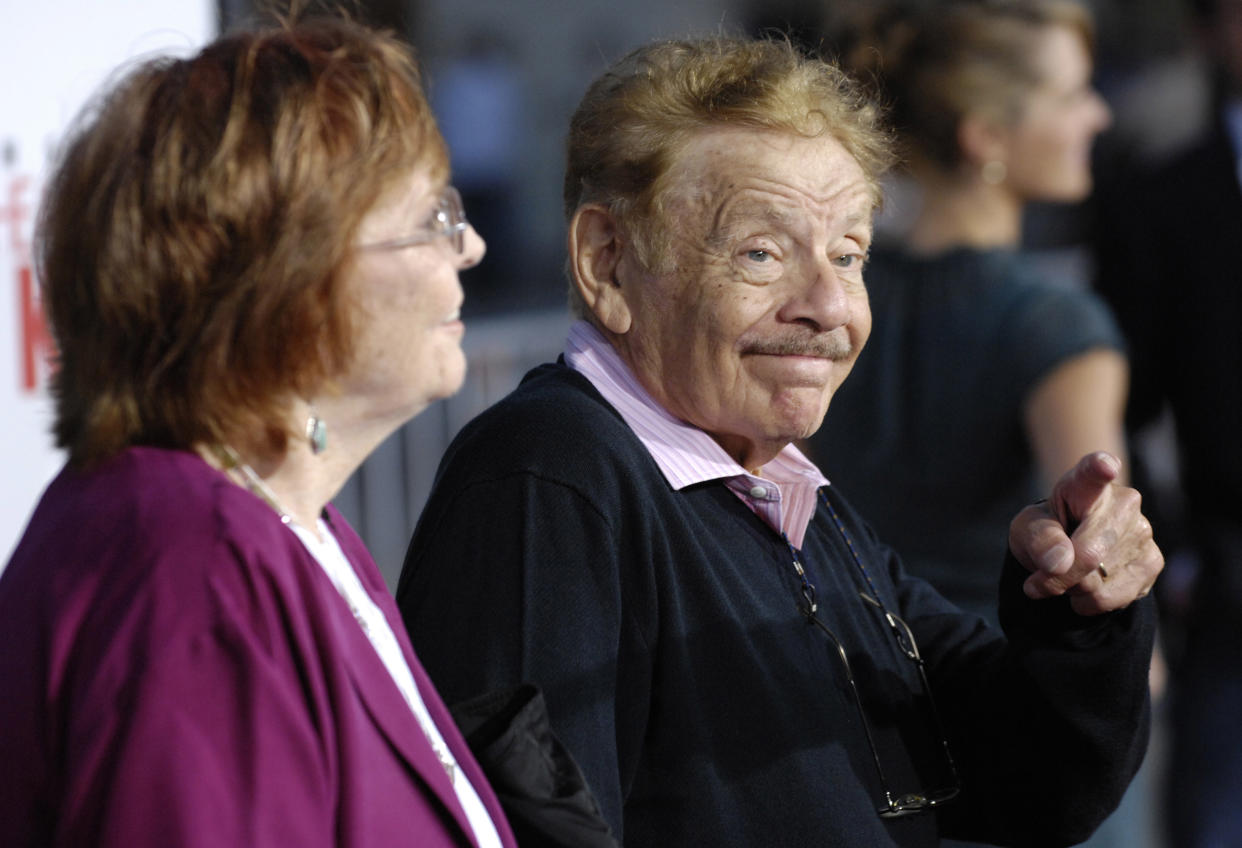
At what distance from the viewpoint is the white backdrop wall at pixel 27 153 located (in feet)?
9.29

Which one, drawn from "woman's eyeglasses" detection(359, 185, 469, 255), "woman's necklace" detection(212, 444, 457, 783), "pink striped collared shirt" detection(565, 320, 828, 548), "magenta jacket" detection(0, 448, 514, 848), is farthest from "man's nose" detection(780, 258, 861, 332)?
"magenta jacket" detection(0, 448, 514, 848)

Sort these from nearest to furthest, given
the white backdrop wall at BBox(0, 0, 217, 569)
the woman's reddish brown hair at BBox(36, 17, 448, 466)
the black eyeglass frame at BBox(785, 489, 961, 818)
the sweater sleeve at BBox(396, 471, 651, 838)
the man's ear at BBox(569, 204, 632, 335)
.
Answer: the woman's reddish brown hair at BBox(36, 17, 448, 466) → the sweater sleeve at BBox(396, 471, 651, 838) → the black eyeglass frame at BBox(785, 489, 961, 818) → the man's ear at BBox(569, 204, 632, 335) → the white backdrop wall at BBox(0, 0, 217, 569)

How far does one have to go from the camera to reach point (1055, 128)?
355 centimetres

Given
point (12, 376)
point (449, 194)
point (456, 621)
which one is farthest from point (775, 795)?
point (12, 376)

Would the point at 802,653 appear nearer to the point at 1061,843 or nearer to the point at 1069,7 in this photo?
the point at 1061,843

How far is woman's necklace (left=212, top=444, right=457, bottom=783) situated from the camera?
1360 millimetres

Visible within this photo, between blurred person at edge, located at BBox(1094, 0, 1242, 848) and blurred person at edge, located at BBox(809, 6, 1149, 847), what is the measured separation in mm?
529

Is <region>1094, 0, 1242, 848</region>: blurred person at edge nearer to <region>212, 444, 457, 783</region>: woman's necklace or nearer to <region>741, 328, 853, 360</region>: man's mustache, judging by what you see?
<region>741, 328, 853, 360</region>: man's mustache

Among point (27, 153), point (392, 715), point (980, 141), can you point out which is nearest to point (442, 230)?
point (392, 715)

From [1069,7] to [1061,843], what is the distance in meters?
2.14

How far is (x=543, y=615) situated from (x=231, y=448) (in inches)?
19.9

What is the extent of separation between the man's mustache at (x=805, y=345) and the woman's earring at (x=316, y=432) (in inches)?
28.6

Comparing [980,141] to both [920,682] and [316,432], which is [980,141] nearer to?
[920,682]

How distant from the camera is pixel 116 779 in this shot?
46.0 inches
